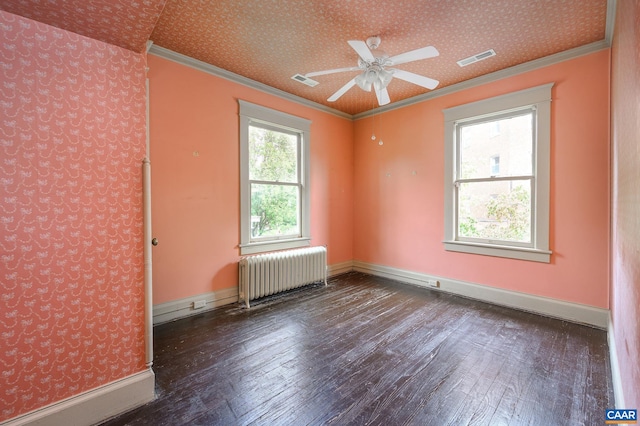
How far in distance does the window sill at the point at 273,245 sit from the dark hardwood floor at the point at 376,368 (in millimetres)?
773

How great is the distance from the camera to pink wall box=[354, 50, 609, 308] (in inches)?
115

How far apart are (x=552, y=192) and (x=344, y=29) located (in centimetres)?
294

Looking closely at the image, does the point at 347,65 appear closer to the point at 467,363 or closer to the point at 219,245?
the point at 219,245

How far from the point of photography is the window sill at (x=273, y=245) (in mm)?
3770

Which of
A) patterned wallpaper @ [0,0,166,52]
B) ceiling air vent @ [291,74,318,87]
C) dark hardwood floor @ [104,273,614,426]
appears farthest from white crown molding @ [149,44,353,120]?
dark hardwood floor @ [104,273,614,426]

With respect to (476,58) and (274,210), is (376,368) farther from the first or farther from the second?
(476,58)

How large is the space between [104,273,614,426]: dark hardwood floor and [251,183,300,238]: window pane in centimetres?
114

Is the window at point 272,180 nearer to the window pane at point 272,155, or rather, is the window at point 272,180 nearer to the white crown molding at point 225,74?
the window pane at point 272,155

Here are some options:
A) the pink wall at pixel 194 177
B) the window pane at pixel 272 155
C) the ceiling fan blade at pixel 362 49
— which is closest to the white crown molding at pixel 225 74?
the pink wall at pixel 194 177

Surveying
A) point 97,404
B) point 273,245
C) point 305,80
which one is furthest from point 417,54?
point 97,404

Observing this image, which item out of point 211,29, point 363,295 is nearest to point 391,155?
point 363,295

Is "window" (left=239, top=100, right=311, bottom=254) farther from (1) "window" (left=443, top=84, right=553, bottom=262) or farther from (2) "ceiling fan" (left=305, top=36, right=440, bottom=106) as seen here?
(1) "window" (left=443, top=84, right=553, bottom=262)

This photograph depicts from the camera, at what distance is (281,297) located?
3.87m

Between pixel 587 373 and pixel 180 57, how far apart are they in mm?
4796
